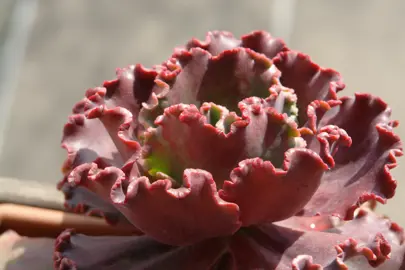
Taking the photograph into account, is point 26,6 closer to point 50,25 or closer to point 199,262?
point 50,25

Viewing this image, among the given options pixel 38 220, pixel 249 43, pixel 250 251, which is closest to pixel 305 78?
pixel 249 43

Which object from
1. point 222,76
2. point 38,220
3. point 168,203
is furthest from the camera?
point 38,220

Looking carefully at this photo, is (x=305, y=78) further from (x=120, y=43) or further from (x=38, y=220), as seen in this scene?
(x=120, y=43)

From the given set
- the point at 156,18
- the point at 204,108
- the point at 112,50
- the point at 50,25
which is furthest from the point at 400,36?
the point at 204,108

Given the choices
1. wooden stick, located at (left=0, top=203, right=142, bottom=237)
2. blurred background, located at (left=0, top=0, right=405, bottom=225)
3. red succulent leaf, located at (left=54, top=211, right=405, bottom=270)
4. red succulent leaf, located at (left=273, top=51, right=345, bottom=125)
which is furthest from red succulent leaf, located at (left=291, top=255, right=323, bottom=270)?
blurred background, located at (left=0, top=0, right=405, bottom=225)

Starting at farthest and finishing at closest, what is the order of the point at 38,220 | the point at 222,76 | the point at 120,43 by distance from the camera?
the point at 120,43 → the point at 38,220 → the point at 222,76

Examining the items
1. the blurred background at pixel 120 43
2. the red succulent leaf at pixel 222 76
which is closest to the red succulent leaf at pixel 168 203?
the red succulent leaf at pixel 222 76

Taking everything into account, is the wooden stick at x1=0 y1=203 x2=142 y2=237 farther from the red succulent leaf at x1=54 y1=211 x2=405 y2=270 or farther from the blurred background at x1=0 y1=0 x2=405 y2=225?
the blurred background at x1=0 y1=0 x2=405 y2=225

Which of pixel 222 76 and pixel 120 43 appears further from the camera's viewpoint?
pixel 120 43
